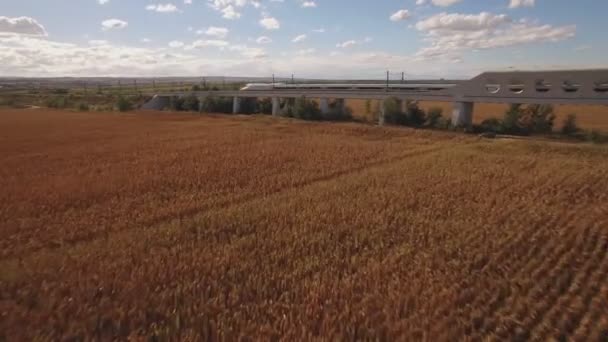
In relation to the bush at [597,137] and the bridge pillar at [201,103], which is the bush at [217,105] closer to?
the bridge pillar at [201,103]

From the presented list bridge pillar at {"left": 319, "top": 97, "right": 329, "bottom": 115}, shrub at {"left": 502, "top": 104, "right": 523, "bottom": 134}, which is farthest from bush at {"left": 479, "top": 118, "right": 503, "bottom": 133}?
bridge pillar at {"left": 319, "top": 97, "right": 329, "bottom": 115}

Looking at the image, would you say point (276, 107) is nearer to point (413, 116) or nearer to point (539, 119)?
point (413, 116)

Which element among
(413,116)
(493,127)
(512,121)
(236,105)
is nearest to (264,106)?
(236,105)

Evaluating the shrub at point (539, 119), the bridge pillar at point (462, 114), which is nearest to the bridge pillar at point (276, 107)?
the bridge pillar at point (462, 114)

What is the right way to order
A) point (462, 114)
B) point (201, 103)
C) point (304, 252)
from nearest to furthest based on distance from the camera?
point (304, 252), point (462, 114), point (201, 103)

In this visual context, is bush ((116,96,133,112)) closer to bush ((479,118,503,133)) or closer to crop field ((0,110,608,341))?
crop field ((0,110,608,341))

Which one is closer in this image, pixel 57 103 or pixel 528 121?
pixel 528 121

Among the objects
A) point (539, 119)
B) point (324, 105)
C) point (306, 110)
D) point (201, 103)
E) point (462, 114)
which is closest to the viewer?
point (539, 119)

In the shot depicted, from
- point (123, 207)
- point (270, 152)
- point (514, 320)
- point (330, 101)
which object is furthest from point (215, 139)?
point (514, 320)
